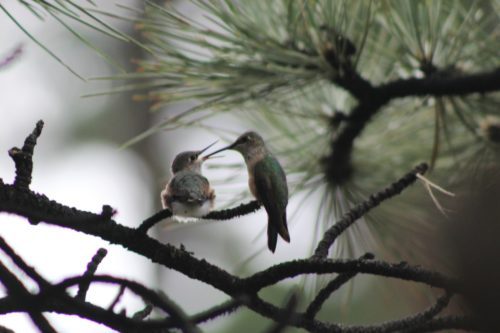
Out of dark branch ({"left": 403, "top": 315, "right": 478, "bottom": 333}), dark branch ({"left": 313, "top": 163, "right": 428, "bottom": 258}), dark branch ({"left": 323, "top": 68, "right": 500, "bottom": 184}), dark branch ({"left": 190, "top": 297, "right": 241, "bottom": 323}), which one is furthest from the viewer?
dark branch ({"left": 323, "top": 68, "right": 500, "bottom": 184})

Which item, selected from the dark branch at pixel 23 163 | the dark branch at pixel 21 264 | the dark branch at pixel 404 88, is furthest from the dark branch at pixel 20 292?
the dark branch at pixel 404 88

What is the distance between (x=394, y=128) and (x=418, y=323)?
1129mm

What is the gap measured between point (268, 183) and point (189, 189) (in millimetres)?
194

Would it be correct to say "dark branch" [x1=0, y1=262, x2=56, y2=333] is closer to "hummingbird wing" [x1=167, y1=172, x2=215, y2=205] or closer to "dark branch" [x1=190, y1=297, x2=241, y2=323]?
"dark branch" [x1=190, y1=297, x2=241, y2=323]

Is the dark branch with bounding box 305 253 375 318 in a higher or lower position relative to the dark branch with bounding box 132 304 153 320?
lower

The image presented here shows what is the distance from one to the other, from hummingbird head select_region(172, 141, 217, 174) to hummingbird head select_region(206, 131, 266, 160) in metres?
0.04

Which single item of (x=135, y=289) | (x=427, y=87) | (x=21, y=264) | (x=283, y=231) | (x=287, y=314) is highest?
(x=427, y=87)

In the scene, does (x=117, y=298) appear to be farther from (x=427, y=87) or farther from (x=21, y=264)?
(x=427, y=87)

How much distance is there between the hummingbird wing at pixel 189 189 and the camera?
5.49 feet

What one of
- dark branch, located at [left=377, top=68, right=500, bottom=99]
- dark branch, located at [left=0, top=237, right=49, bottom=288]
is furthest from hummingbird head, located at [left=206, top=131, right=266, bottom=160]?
dark branch, located at [left=0, top=237, right=49, bottom=288]

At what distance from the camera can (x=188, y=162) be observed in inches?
82.8

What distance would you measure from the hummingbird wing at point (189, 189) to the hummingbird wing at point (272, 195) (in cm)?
12

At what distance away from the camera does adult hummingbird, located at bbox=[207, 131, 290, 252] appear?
1723 millimetres

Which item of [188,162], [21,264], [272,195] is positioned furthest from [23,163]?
[188,162]
